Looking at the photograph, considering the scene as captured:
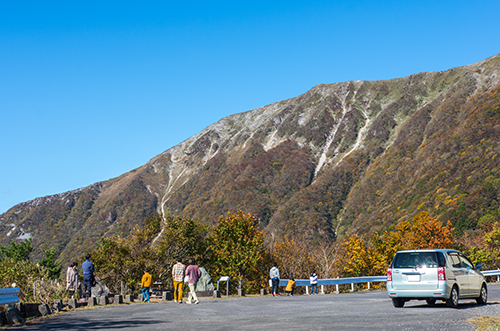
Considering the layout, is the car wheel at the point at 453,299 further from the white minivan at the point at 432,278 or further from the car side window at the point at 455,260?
the car side window at the point at 455,260

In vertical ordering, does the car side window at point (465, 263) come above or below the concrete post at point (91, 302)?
above

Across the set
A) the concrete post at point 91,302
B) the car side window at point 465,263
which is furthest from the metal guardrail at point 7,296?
the car side window at point 465,263

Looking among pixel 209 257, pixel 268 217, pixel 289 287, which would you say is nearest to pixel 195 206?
pixel 268 217

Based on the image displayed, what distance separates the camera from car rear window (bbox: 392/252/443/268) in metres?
13.9

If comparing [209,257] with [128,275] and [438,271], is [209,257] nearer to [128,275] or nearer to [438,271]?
[128,275]

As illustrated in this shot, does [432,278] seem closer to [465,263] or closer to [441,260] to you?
[441,260]

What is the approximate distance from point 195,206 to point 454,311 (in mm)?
186673

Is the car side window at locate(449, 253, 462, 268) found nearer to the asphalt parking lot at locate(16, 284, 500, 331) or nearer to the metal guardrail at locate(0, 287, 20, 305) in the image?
the asphalt parking lot at locate(16, 284, 500, 331)

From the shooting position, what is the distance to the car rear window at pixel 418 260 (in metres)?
13.9

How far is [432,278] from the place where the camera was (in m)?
13.6

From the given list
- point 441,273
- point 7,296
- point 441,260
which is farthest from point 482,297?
point 7,296

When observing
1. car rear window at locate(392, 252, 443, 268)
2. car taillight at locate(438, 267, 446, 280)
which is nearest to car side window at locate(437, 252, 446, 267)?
car rear window at locate(392, 252, 443, 268)

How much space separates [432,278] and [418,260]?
0.70 metres

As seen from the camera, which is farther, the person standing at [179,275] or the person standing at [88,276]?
the person standing at [88,276]
